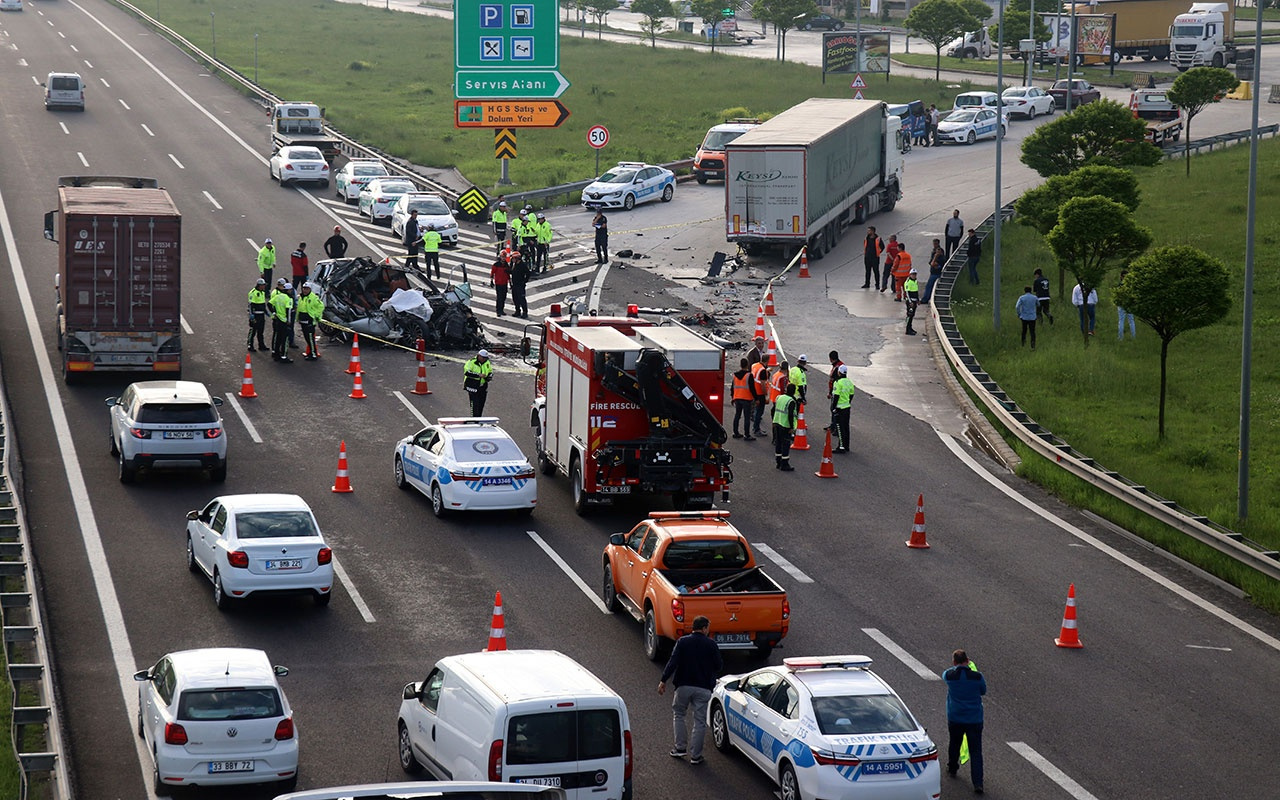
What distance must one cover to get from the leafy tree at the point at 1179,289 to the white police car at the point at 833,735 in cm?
1564

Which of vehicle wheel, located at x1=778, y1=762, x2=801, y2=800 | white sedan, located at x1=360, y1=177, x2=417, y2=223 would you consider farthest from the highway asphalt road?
white sedan, located at x1=360, y1=177, x2=417, y2=223

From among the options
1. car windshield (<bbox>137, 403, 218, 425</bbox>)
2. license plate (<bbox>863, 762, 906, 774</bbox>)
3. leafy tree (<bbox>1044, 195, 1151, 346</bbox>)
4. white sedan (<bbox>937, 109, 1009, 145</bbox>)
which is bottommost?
license plate (<bbox>863, 762, 906, 774</bbox>)

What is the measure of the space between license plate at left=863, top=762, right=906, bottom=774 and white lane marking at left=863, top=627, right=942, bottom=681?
4.43 metres

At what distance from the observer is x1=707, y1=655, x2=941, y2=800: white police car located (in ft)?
46.1

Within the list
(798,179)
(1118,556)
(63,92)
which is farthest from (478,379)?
(63,92)

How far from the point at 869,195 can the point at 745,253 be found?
23.9 feet

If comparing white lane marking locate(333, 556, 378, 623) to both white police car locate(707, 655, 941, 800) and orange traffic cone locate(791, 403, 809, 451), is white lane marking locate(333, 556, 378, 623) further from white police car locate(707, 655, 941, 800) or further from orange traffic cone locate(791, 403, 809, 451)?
orange traffic cone locate(791, 403, 809, 451)

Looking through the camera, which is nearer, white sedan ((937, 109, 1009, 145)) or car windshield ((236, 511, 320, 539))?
car windshield ((236, 511, 320, 539))

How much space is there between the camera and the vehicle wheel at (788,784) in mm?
14383

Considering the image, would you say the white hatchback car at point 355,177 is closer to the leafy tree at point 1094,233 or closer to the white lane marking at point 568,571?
the leafy tree at point 1094,233

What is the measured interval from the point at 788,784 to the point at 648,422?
417 inches

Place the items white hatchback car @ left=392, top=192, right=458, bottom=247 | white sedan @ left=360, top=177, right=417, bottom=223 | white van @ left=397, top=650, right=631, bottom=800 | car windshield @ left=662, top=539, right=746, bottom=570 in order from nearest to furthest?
white van @ left=397, top=650, right=631, bottom=800, car windshield @ left=662, top=539, right=746, bottom=570, white hatchback car @ left=392, top=192, right=458, bottom=247, white sedan @ left=360, top=177, right=417, bottom=223

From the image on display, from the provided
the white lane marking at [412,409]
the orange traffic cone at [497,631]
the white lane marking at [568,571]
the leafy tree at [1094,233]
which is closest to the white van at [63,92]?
the white lane marking at [412,409]

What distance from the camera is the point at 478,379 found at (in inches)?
1165
